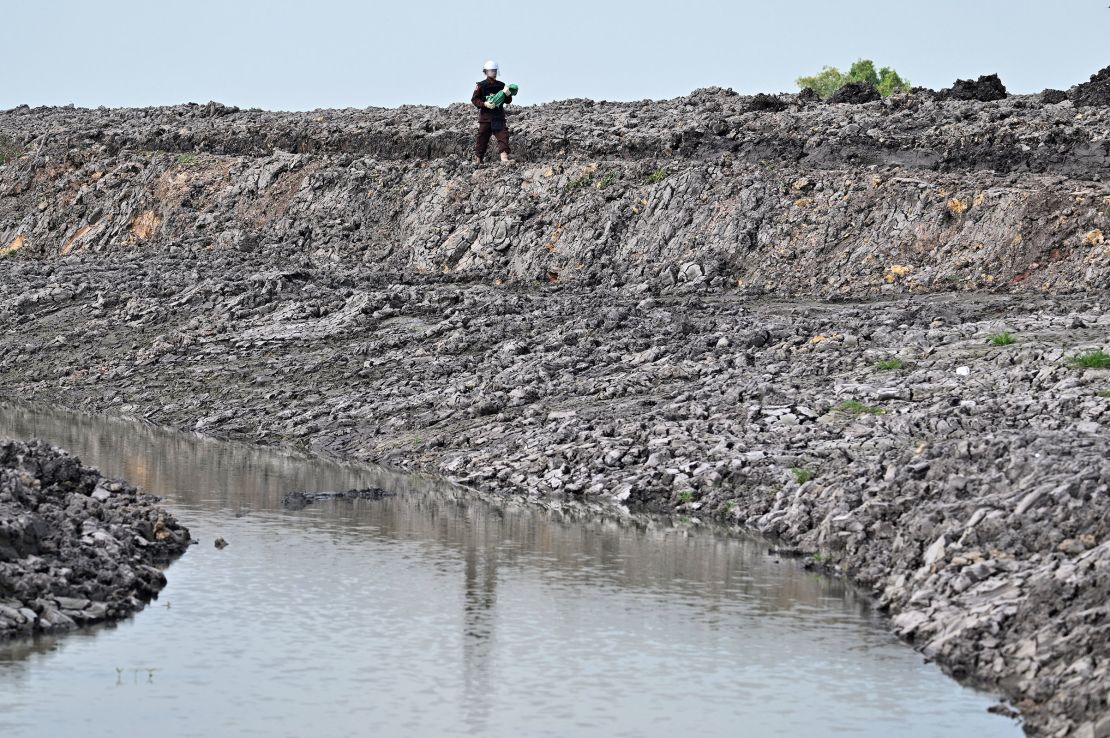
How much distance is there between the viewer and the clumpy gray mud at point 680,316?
17750 mm

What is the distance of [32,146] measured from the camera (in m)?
53.6

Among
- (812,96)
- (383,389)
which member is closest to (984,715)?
(383,389)

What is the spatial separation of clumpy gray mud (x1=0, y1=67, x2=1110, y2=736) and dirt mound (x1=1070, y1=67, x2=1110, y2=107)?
20 cm

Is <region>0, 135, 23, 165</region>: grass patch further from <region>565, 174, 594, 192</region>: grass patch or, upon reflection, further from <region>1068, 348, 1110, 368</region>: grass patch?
<region>1068, 348, 1110, 368</region>: grass patch

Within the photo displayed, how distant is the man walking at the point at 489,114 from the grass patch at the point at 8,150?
62.8ft

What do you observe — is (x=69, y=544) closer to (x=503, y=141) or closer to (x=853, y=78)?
(x=503, y=141)

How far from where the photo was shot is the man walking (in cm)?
3738

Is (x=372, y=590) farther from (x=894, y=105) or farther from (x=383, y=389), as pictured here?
(x=894, y=105)

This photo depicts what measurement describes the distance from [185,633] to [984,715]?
7214 mm

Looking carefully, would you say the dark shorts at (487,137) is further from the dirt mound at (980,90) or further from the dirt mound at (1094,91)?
the dirt mound at (1094,91)

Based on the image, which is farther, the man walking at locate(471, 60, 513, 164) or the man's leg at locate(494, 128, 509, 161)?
the man's leg at locate(494, 128, 509, 161)

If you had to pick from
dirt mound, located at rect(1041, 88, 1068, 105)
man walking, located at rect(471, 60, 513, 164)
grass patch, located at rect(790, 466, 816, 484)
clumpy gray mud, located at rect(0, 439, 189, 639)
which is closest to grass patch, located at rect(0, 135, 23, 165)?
man walking, located at rect(471, 60, 513, 164)

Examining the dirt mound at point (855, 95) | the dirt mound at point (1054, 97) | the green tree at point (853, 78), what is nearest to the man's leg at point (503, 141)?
the dirt mound at point (855, 95)

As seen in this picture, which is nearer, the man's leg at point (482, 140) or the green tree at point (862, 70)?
the man's leg at point (482, 140)
